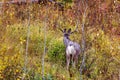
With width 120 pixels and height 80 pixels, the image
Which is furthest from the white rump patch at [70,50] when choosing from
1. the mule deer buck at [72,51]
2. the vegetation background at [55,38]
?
the vegetation background at [55,38]

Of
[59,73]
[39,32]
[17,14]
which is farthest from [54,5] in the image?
[59,73]

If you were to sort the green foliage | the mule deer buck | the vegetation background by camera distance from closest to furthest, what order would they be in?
the vegetation background, the mule deer buck, the green foliage

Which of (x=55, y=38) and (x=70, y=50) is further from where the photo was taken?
(x=55, y=38)

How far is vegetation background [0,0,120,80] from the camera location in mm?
6707

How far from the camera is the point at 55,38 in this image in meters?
8.22

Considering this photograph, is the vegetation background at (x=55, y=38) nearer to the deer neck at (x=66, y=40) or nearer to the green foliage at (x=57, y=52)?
the green foliage at (x=57, y=52)

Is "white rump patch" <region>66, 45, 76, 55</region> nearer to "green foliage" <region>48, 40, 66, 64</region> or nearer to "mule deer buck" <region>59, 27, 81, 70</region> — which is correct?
"mule deer buck" <region>59, 27, 81, 70</region>

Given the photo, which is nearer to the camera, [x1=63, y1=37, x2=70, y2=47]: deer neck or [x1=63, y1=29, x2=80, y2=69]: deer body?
[x1=63, y1=29, x2=80, y2=69]: deer body

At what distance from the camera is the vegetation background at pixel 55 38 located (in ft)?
22.0

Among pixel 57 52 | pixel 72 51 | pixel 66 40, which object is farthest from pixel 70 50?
pixel 57 52

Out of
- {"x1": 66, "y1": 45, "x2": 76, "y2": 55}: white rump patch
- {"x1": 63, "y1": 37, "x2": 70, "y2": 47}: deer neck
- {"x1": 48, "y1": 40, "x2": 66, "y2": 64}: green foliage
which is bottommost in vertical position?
{"x1": 48, "y1": 40, "x2": 66, "y2": 64}: green foliage

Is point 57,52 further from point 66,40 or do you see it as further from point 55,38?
point 55,38

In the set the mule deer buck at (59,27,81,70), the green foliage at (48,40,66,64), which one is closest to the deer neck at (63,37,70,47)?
the mule deer buck at (59,27,81,70)

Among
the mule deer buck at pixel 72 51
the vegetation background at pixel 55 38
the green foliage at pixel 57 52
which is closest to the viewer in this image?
the vegetation background at pixel 55 38
